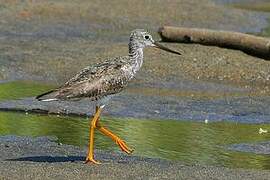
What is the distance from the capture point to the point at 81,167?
9672mm

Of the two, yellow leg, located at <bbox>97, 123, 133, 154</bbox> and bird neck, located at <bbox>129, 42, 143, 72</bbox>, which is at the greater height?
bird neck, located at <bbox>129, 42, 143, 72</bbox>

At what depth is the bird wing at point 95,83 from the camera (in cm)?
1024

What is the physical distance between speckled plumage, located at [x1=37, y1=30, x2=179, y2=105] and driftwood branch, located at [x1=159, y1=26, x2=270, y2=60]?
7.93 metres

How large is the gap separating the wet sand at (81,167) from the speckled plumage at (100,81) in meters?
0.68

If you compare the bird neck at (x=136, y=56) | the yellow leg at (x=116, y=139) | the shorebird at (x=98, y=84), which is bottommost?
the yellow leg at (x=116, y=139)

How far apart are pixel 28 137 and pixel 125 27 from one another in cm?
1239

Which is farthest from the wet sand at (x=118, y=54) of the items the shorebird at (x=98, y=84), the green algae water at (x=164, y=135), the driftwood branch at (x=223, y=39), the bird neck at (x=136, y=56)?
the bird neck at (x=136, y=56)

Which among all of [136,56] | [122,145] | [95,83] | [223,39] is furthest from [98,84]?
[223,39]

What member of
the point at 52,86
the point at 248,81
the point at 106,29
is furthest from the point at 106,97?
the point at 106,29

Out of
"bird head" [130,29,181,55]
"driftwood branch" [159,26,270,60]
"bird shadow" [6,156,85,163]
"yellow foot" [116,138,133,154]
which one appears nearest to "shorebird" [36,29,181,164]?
"yellow foot" [116,138,133,154]

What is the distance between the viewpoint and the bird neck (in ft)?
34.7

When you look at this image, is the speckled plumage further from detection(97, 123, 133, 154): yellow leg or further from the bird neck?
detection(97, 123, 133, 154): yellow leg

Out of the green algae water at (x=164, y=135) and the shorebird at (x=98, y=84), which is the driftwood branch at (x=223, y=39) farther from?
the shorebird at (x=98, y=84)

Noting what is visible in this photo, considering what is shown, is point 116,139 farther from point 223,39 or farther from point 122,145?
point 223,39
